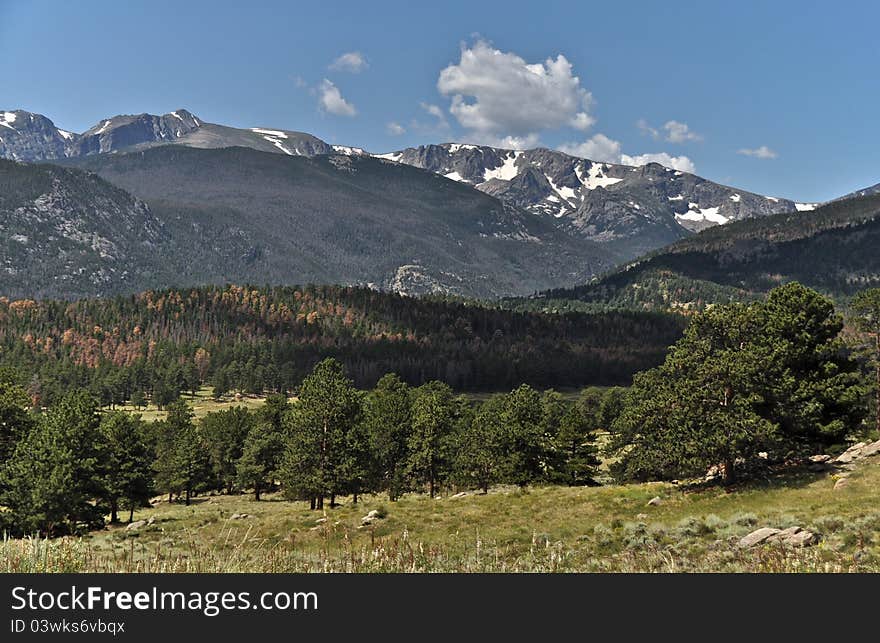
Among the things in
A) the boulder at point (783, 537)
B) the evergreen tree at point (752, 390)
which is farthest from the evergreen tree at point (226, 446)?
the boulder at point (783, 537)

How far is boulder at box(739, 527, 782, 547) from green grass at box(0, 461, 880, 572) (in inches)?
32.0

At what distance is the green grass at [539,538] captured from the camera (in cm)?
1387

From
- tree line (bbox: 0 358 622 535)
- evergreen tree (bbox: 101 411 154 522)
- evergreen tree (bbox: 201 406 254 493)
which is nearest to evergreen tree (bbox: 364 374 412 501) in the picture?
tree line (bbox: 0 358 622 535)

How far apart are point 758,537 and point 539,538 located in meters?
10.8

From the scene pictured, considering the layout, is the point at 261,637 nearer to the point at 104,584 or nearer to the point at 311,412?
the point at 104,584

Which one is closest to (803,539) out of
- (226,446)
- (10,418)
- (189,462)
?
(10,418)

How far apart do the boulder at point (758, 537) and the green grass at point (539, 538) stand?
2.67ft

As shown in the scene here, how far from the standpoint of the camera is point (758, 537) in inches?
951

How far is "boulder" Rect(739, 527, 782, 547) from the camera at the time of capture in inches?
928

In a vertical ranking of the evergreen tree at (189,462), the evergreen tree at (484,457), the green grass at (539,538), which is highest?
the green grass at (539,538)

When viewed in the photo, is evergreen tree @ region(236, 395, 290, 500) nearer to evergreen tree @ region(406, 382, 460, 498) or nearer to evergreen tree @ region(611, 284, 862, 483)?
evergreen tree @ region(406, 382, 460, 498)

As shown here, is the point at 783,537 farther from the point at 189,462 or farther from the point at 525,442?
the point at 189,462

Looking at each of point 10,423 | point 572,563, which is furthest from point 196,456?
point 572,563

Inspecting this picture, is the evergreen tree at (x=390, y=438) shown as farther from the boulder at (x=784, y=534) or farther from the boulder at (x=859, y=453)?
the boulder at (x=784, y=534)
